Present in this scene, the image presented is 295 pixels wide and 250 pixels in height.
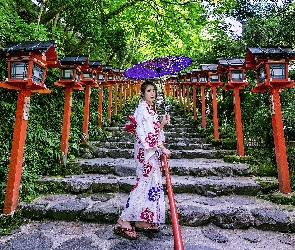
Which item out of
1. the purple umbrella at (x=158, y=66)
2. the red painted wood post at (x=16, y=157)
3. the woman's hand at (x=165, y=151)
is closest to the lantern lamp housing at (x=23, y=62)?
the red painted wood post at (x=16, y=157)

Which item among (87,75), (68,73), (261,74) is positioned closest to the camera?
(261,74)

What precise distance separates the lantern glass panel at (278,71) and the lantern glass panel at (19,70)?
4036 mm

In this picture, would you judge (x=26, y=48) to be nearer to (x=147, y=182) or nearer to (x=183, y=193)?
(x=147, y=182)

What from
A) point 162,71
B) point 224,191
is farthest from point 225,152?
point 162,71

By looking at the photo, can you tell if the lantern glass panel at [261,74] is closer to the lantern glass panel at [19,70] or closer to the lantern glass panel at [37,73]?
the lantern glass panel at [37,73]

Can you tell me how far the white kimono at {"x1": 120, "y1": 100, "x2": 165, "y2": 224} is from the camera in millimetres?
3229

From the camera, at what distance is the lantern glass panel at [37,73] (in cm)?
380

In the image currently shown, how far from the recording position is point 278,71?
4.44 meters

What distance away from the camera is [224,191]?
4559 millimetres

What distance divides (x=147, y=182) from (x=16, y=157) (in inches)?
78.6

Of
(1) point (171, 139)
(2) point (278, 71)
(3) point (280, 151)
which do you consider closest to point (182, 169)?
(3) point (280, 151)

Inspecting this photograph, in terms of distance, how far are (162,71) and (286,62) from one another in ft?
7.50

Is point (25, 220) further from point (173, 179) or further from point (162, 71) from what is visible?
point (162, 71)

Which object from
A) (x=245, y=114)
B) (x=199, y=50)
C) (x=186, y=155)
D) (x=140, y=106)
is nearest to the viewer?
(x=140, y=106)
